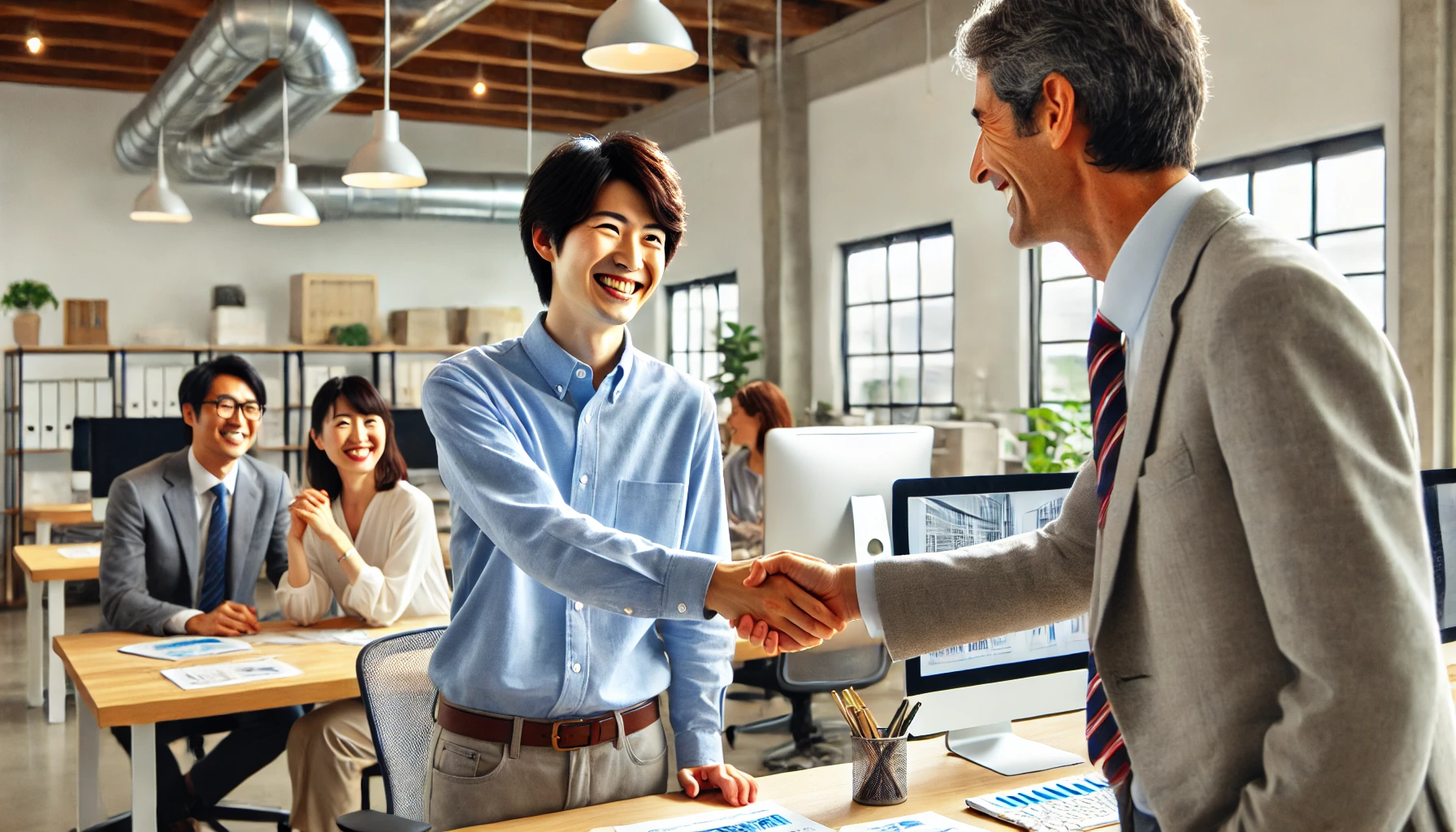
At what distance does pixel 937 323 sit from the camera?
24.4 ft

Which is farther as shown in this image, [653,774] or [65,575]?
[65,575]

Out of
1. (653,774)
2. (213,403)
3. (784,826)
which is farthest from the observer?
(213,403)

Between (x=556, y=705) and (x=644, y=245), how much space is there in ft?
2.35

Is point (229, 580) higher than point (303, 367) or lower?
lower

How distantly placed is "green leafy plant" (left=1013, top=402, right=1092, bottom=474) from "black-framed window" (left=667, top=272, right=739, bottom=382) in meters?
3.34

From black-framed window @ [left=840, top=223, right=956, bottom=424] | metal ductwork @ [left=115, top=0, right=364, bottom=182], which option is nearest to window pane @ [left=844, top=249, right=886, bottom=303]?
black-framed window @ [left=840, top=223, right=956, bottom=424]

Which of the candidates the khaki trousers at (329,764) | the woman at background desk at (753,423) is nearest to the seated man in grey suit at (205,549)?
the khaki trousers at (329,764)

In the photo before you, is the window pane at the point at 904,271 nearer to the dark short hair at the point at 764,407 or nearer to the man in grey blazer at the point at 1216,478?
the dark short hair at the point at 764,407

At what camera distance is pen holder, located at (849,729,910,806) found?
1773 mm

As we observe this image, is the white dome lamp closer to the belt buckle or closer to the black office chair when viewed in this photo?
the black office chair

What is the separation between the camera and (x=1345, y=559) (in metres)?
0.84

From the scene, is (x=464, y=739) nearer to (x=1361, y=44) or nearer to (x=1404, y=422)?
(x=1404, y=422)

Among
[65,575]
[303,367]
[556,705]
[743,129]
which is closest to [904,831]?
[556,705]

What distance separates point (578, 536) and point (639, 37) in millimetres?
2927
